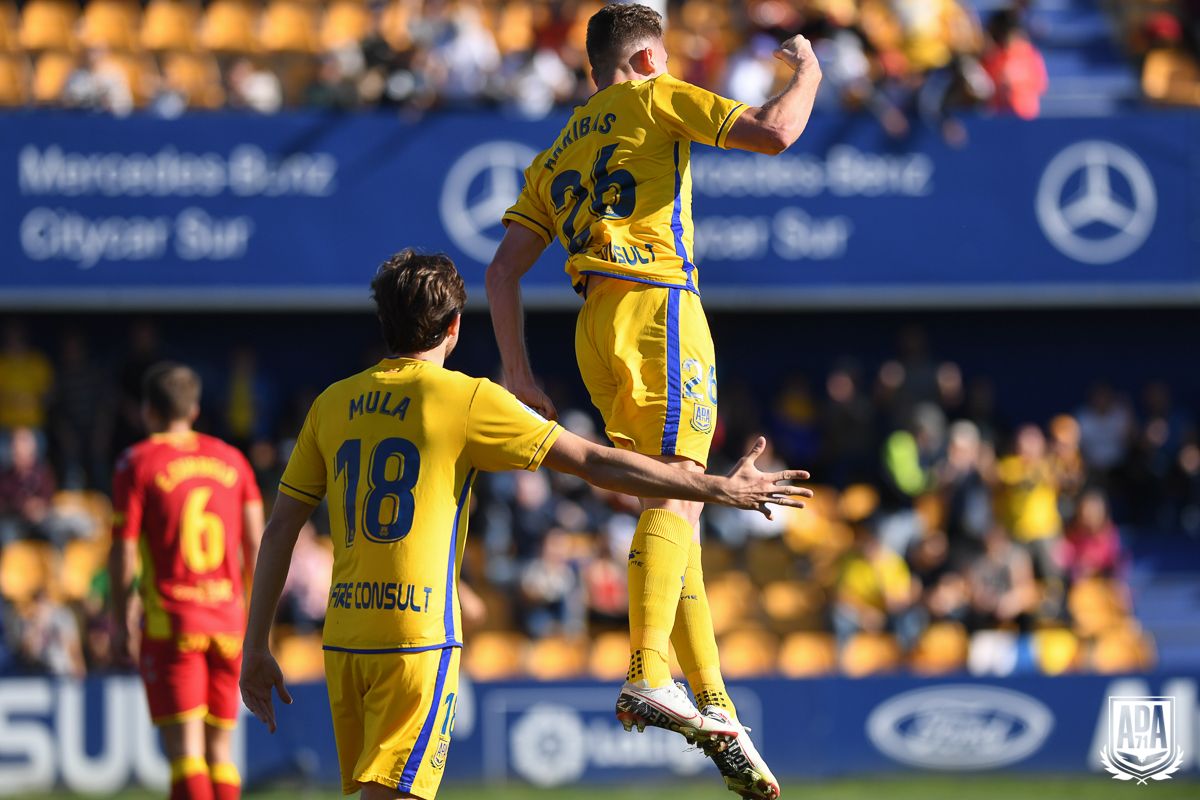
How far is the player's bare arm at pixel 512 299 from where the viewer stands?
18.1 feet

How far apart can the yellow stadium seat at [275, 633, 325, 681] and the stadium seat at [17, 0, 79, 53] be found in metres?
5.98

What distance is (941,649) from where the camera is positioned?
12875 mm

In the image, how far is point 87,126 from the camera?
1376cm

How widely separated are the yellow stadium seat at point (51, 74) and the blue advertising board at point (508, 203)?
71cm

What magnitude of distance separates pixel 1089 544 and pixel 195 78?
841 centimetres

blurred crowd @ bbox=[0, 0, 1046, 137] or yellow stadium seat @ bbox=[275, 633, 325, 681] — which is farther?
blurred crowd @ bbox=[0, 0, 1046, 137]

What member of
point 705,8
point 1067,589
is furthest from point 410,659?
point 705,8

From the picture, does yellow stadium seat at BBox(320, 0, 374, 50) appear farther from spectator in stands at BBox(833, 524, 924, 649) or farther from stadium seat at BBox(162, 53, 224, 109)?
spectator in stands at BBox(833, 524, 924, 649)

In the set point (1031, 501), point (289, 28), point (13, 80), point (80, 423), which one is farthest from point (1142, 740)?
point (13, 80)

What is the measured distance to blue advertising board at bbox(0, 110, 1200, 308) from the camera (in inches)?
545

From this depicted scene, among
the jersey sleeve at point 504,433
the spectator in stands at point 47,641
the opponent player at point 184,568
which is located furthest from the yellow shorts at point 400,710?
the spectator in stands at point 47,641

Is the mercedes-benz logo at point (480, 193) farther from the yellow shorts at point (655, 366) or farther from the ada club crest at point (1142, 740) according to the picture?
the yellow shorts at point (655, 366)

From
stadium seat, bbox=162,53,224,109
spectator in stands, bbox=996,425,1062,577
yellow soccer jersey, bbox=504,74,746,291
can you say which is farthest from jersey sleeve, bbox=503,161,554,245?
stadium seat, bbox=162,53,224,109

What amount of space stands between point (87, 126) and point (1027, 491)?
8.07 meters
